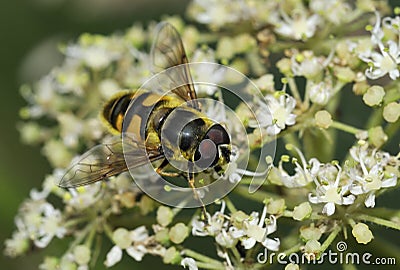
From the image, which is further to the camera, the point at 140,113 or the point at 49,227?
the point at 49,227

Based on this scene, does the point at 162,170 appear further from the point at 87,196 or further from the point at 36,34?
the point at 36,34

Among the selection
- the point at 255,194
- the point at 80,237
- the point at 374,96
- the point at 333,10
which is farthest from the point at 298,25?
the point at 80,237

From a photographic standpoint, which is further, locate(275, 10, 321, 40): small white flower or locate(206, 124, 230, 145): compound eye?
locate(275, 10, 321, 40): small white flower

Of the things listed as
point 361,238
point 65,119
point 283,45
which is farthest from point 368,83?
point 65,119

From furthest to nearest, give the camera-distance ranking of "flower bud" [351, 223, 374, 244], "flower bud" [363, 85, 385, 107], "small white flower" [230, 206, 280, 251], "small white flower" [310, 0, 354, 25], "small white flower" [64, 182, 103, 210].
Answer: "small white flower" [310, 0, 354, 25] → "small white flower" [64, 182, 103, 210] → "flower bud" [363, 85, 385, 107] → "small white flower" [230, 206, 280, 251] → "flower bud" [351, 223, 374, 244]

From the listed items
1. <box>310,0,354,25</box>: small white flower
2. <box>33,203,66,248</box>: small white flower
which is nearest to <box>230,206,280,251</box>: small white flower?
<box>33,203,66,248</box>: small white flower

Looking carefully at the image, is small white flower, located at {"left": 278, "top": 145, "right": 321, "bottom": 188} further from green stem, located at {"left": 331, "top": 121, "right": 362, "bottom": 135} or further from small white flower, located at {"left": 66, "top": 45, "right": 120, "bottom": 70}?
small white flower, located at {"left": 66, "top": 45, "right": 120, "bottom": 70}

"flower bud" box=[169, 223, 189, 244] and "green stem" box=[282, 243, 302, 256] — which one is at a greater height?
"flower bud" box=[169, 223, 189, 244]
